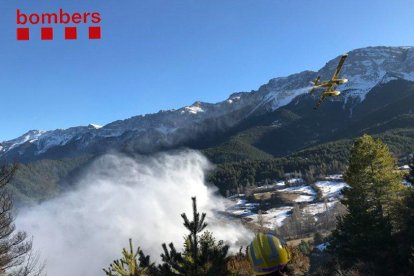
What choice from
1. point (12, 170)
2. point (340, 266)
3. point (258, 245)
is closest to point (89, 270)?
point (340, 266)

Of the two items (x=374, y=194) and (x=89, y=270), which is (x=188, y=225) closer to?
(x=374, y=194)

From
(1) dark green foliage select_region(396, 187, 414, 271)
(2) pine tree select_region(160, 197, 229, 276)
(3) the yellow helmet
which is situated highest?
(3) the yellow helmet

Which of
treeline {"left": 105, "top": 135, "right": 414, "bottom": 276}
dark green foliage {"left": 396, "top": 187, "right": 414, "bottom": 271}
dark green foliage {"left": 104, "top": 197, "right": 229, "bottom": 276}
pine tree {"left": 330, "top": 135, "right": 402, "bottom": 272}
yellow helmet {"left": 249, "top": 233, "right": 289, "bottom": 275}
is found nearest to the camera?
yellow helmet {"left": 249, "top": 233, "right": 289, "bottom": 275}

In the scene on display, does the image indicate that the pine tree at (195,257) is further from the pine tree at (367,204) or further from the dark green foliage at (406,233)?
the pine tree at (367,204)

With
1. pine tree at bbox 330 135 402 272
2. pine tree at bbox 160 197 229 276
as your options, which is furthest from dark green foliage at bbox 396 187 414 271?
pine tree at bbox 160 197 229 276

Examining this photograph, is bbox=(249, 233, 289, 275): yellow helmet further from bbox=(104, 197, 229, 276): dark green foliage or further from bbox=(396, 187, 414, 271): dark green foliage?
bbox=(396, 187, 414, 271): dark green foliage

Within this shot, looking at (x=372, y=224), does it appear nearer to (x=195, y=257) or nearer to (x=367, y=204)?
(x=367, y=204)

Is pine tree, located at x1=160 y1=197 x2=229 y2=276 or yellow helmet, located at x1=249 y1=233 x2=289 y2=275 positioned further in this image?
pine tree, located at x1=160 y1=197 x2=229 y2=276
